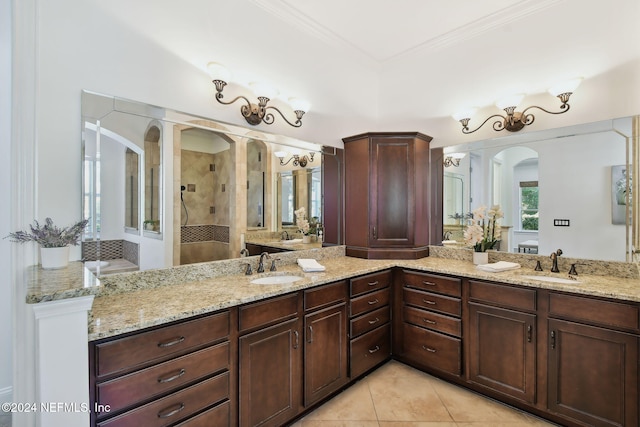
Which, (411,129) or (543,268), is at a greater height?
(411,129)

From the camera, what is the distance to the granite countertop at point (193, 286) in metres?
1.24

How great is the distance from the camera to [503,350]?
2188mm

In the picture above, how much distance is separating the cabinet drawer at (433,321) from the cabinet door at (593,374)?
0.62 meters

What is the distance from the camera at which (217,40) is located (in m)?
2.25

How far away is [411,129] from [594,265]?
1990mm

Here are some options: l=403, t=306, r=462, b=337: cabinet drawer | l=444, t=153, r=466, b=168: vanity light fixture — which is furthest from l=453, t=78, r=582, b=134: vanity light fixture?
l=403, t=306, r=462, b=337: cabinet drawer

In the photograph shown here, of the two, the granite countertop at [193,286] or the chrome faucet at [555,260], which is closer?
the granite countertop at [193,286]

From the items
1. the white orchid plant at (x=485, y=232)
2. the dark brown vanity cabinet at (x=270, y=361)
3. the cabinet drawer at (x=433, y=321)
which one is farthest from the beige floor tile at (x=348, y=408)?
the white orchid plant at (x=485, y=232)

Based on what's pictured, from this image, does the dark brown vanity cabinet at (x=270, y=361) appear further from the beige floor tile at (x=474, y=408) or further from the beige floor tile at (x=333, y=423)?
the beige floor tile at (x=474, y=408)

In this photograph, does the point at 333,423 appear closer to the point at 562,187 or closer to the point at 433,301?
the point at 433,301

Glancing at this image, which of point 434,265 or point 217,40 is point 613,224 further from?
point 217,40

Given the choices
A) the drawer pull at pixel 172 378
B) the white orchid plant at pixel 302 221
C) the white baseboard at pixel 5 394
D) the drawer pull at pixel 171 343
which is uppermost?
the white orchid plant at pixel 302 221

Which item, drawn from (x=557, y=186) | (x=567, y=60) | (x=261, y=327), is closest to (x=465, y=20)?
(x=567, y=60)

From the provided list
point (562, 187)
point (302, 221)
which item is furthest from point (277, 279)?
point (562, 187)
